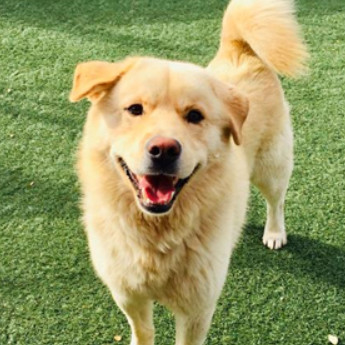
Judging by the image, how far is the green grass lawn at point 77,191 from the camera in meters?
2.74

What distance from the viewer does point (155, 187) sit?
6.36ft

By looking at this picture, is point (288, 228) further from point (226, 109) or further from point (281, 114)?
point (226, 109)

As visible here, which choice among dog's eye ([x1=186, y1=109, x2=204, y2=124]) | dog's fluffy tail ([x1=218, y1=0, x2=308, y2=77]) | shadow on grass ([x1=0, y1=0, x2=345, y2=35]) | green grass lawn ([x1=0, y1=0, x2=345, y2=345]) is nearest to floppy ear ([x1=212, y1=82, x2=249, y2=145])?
dog's eye ([x1=186, y1=109, x2=204, y2=124])

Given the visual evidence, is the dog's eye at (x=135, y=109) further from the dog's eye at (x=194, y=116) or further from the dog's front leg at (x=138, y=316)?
the dog's front leg at (x=138, y=316)

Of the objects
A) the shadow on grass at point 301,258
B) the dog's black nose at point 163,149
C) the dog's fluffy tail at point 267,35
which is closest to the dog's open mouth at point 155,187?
the dog's black nose at point 163,149

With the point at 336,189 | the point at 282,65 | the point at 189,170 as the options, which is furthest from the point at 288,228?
the point at 189,170

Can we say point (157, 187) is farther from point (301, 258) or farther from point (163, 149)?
point (301, 258)

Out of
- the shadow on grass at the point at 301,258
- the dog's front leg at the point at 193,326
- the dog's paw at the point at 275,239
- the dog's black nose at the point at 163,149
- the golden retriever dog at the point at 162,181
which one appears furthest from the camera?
the dog's paw at the point at 275,239

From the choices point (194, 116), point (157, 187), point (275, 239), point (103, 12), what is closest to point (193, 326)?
point (157, 187)

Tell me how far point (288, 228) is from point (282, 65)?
0.96 meters

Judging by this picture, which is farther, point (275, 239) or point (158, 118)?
point (275, 239)

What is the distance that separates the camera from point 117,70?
2039 millimetres

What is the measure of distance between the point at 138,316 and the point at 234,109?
932 mm

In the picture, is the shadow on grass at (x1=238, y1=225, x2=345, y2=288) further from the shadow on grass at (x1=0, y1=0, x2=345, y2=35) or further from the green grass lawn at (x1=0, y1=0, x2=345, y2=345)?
the shadow on grass at (x1=0, y1=0, x2=345, y2=35)
